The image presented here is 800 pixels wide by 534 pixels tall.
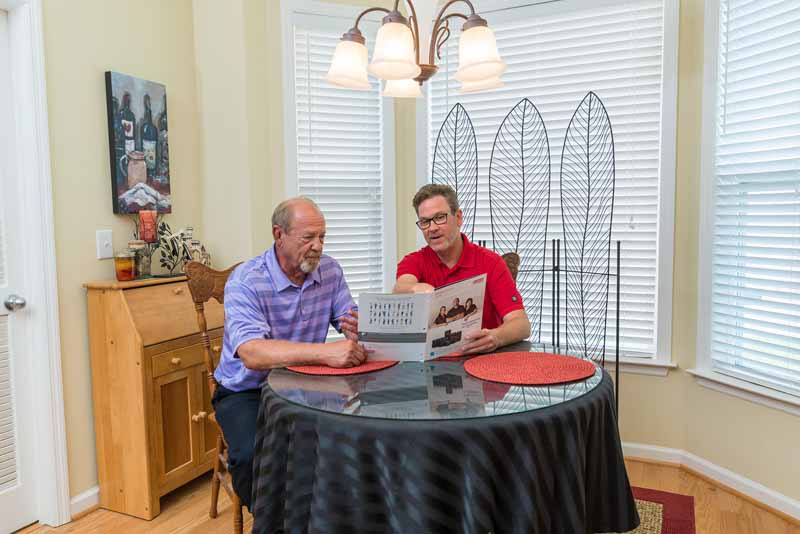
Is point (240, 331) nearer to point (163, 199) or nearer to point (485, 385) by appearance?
point (485, 385)

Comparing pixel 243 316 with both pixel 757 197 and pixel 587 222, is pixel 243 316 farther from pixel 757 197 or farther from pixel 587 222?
pixel 757 197

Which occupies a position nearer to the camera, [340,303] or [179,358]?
[340,303]

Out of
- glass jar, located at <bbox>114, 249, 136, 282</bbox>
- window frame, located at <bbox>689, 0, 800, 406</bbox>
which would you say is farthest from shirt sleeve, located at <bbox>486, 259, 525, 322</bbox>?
glass jar, located at <bbox>114, 249, 136, 282</bbox>

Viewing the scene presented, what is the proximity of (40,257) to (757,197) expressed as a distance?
3055 millimetres

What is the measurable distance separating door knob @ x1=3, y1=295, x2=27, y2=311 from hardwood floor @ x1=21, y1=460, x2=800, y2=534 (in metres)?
0.92

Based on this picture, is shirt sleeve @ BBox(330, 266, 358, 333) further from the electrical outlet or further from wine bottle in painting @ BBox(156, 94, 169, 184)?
wine bottle in painting @ BBox(156, 94, 169, 184)

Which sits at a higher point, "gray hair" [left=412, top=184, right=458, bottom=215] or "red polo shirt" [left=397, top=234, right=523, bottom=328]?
"gray hair" [left=412, top=184, right=458, bottom=215]

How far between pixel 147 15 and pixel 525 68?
6.39ft

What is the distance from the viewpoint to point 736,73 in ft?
8.23

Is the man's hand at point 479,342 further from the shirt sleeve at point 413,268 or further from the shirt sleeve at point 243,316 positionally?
the shirt sleeve at point 243,316

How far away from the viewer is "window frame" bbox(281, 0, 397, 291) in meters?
3.04

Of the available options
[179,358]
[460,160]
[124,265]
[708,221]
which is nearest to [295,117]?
[460,160]

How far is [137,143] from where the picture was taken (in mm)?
2652

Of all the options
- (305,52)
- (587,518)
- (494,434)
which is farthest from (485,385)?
(305,52)
